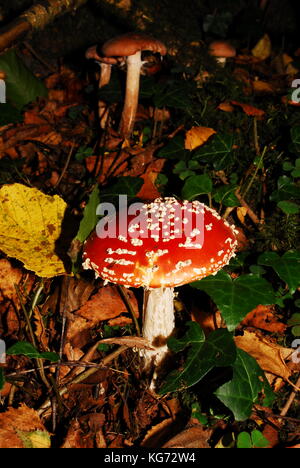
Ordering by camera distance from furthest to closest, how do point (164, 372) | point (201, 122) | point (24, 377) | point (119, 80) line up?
1. point (119, 80)
2. point (201, 122)
3. point (164, 372)
4. point (24, 377)

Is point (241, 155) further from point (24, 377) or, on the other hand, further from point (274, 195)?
point (24, 377)

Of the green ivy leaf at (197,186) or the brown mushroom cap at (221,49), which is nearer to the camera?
the green ivy leaf at (197,186)

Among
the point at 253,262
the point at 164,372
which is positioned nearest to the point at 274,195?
the point at 253,262

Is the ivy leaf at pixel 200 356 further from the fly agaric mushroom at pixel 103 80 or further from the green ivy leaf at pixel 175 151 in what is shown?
the fly agaric mushroom at pixel 103 80

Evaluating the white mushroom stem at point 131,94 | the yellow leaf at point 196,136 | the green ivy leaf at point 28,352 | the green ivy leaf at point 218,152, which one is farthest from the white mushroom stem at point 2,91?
the green ivy leaf at point 28,352

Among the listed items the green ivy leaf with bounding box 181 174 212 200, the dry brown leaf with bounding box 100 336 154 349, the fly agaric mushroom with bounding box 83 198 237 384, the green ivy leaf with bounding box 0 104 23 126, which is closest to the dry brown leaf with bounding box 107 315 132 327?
the dry brown leaf with bounding box 100 336 154 349

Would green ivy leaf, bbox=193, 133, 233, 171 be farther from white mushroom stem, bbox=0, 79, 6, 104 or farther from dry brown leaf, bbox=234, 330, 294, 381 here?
white mushroom stem, bbox=0, 79, 6, 104
